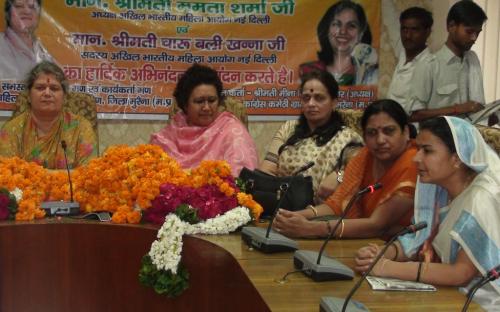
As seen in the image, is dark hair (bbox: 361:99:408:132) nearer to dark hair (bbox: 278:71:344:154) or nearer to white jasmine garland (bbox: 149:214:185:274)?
dark hair (bbox: 278:71:344:154)

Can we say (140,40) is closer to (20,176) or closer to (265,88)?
(265,88)

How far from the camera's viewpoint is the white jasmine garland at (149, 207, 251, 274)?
241 centimetres

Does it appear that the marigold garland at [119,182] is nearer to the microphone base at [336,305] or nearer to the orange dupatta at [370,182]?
the orange dupatta at [370,182]

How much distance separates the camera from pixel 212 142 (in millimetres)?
3854

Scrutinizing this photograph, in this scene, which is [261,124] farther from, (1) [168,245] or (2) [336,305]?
(2) [336,305]

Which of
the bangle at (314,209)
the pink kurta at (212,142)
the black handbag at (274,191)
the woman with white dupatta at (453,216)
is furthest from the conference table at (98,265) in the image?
the pink kurta at (212,142)

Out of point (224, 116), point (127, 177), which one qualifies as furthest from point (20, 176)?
point (224, 116)

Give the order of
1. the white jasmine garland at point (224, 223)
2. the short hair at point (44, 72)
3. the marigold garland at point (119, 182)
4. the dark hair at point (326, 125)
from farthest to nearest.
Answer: the short hair at point (44, 72)
the dark hair at point (326, 125)
the marigold garland at point (119, 182)
the white jasmine garland at point (224, 223)

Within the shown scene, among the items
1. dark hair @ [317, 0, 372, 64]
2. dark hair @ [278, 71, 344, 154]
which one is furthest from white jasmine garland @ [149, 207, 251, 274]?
dark hair @ [317, 0, 372, 64]

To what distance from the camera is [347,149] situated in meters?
3.46

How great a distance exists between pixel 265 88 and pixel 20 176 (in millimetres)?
2646

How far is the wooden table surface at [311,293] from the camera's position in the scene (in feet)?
5.73

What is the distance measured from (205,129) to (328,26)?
164 cm

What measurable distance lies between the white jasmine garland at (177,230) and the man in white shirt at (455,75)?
2259 mm
